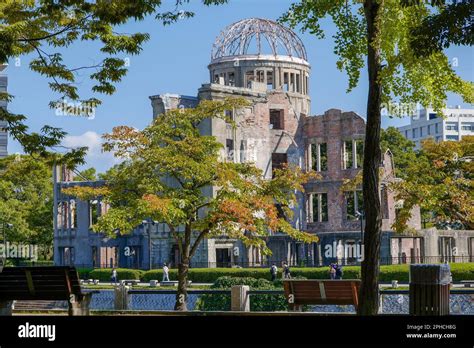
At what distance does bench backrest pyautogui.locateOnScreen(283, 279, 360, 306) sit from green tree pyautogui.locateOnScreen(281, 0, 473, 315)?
4.46m

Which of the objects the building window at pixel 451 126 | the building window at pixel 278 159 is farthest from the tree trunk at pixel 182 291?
the building window at pixel 451 126

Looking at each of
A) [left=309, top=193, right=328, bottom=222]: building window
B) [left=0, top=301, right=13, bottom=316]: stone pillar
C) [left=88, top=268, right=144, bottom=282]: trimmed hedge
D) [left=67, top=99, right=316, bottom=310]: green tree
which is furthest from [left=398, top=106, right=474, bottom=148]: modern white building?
[left=0, top=301, right=13, bottom=316]: stone pillar

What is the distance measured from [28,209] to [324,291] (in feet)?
146

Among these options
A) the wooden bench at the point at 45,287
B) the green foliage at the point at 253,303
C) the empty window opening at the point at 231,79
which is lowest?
the green foliage at the point at 253,303

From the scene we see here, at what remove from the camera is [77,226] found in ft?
219

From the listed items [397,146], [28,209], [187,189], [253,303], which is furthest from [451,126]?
[253,303]

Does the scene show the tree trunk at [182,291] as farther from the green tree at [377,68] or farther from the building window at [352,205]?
the building window at [352,205]

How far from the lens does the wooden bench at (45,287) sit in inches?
721

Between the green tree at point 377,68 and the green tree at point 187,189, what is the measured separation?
12.6 metres

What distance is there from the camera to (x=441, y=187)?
3488 centimetres

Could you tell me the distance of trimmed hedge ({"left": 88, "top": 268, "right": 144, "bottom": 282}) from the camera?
55.0m

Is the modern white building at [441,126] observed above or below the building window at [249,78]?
above

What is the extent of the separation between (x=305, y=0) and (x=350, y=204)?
44905mm
